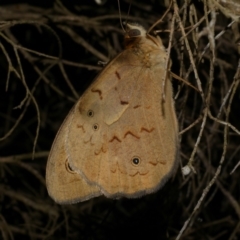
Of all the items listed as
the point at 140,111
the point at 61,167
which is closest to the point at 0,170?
the point at 61,167

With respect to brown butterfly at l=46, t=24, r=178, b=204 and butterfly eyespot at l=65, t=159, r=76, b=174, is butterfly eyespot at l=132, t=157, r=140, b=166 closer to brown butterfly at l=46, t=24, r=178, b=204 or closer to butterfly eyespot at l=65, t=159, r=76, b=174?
brown butterfly at l=46, t=24, r=178, b=204

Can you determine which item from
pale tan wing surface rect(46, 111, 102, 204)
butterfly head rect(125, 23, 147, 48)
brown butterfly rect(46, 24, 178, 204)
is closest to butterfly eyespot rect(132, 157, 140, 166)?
brown butterfly rect(46, 24, 178, 204)

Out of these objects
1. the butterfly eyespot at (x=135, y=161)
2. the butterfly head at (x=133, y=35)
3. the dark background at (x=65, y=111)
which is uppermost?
the butterfly head at (x=133, y=35)

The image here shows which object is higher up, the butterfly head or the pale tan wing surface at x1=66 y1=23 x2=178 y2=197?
the butterfly head

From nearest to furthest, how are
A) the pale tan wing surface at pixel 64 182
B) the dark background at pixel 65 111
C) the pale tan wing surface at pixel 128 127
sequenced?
the pale tan wing surface at pixel 128 127 → the pale tan wing surface at pixel 64 182 → the dark background at pixel 65 111

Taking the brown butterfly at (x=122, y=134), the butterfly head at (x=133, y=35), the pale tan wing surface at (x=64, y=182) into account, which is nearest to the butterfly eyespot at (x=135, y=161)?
the brown butterfly at (x=122, y=134)

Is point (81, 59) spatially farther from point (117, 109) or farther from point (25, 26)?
point (117, 109)

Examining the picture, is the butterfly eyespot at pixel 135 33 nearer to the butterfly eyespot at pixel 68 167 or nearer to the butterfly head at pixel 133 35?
the butterfly head at pixel 133 35

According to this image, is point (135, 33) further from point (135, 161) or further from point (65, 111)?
point (65, 111)
